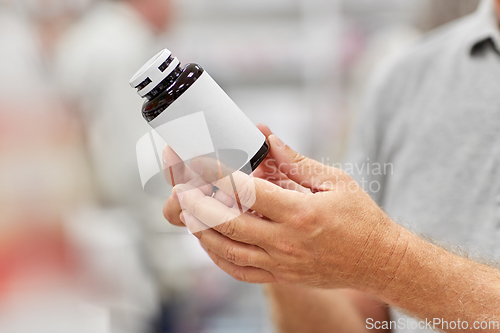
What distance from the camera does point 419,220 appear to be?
0.81m

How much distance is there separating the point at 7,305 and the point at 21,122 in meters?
0.29

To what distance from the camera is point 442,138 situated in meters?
0.82

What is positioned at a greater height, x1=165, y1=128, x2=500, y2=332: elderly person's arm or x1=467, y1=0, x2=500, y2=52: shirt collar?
x1=467, y1=0, x2=500, y2=52: shirt collar

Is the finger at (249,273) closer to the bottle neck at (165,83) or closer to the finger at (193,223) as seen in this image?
the finger at (193,223)

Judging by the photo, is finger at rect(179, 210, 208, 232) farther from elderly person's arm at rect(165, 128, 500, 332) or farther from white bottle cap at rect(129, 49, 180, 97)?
white bottle cap at rect(129, 49, 180, 97)

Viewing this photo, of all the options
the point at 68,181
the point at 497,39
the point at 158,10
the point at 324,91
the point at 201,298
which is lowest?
the point at 201,298

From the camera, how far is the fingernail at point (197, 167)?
486 millimetres

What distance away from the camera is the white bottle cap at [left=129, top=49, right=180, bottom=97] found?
445 mm

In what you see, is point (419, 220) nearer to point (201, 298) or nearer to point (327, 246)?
point (327, 246)

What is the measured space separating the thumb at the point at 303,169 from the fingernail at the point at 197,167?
0.33 ft

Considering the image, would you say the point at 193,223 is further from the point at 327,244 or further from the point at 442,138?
the point at 442,138

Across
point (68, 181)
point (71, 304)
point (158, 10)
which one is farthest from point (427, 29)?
point (71, 304)

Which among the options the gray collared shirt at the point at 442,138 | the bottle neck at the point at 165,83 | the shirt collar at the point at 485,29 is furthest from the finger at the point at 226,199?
the shirt collar at the point at 485,29

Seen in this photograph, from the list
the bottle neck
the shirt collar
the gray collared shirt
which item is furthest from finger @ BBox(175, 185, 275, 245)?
the shirt collar
